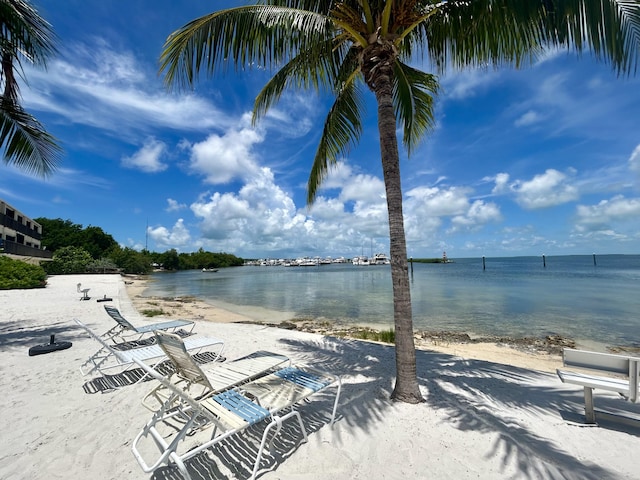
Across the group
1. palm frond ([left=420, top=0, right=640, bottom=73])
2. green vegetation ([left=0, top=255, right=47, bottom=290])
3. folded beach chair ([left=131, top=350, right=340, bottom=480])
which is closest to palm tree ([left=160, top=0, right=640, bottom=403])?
palm frond ([left=420, top=0, right=640, bottom=73])

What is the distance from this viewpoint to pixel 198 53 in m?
4.44

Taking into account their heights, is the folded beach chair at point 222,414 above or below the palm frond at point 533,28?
below

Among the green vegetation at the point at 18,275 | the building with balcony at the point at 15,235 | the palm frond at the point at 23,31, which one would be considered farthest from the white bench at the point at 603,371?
the building with balcony at the point at 15,235

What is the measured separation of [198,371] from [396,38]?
4883 mm

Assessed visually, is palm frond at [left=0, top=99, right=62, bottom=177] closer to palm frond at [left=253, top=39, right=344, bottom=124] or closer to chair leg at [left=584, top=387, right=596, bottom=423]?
palm frond at [left=253, top=39, right=344, bottom=124]

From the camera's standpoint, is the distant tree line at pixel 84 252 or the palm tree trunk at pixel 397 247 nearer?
the palm tree trunk at pixel 397 247

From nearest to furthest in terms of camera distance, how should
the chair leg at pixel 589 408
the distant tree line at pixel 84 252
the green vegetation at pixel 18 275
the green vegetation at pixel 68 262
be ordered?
the chair leg at pixel 589 408 < the green vegetation at pixel 18 275 < the green vegetation at pixel 68 262 < the distant tree line at pixel 84 252

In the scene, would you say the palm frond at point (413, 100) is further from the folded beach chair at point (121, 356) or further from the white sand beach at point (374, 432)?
the folded beach chair at point (121, 356)

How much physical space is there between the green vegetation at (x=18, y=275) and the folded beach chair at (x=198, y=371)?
22.4 m

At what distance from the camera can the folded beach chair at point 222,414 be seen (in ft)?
8.00

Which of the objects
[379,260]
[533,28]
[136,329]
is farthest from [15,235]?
[379,260]

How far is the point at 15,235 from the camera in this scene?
36.2m

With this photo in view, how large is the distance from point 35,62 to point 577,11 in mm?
11197

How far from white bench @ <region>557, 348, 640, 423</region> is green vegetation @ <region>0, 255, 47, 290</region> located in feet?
87.6
